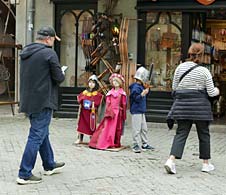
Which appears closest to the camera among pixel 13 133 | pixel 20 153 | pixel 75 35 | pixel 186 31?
pixel 20 153

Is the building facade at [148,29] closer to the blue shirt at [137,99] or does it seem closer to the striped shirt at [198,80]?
the blue shirt at [137,99]

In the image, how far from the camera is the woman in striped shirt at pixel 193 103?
7.35 meters

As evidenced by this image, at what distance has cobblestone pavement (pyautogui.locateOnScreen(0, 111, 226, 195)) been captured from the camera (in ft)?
21.2

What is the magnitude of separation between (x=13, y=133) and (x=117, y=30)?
135 inches

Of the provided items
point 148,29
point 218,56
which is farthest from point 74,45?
point 218,56

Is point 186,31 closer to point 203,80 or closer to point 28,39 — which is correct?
point 28,39

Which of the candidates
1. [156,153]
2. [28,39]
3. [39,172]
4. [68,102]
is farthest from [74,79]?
[39,172]

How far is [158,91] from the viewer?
12.3m

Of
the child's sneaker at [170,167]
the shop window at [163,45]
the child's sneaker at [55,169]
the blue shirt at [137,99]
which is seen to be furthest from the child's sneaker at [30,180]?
the shop window at [163,45]

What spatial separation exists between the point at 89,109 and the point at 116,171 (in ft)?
7.26

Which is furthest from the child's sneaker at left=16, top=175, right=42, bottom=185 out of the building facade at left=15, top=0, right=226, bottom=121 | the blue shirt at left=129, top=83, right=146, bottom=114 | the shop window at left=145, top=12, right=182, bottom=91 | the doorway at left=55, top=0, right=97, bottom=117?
the doorway at left=55, top=0, right=97, bottom=117

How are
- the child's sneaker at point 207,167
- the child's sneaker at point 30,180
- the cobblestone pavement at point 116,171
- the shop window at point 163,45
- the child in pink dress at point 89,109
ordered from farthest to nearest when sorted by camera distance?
the shop window at point 163,45
the child in pink dress at point 89,109
the child's sneaker at point 207,167
the child's sneaker at point 30,180
the cobblestone pavement at point 116,171

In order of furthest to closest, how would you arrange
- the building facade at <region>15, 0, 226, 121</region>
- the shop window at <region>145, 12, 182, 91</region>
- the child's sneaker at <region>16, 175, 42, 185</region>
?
the shop window at <region>145, 12, 182, 91</region> → the building facade at <region>15, 0, 226, 121</region> → the child's sneaker at <region>16, 175, 42, 185</region>

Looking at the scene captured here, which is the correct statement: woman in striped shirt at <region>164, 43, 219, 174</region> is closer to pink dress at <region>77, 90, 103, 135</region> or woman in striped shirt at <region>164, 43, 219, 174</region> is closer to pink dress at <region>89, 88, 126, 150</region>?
pink dress at <region>89, 88, 126, 150</region>
